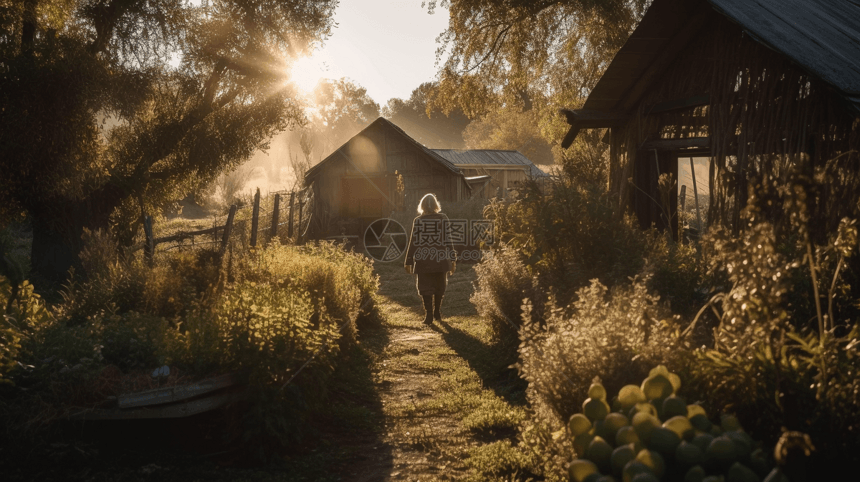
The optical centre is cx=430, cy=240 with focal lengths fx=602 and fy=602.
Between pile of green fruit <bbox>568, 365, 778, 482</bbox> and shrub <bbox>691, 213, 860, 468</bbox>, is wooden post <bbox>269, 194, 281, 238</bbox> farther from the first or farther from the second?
pile of green fruit <bbox>568, 365, 778, 482</bbox>

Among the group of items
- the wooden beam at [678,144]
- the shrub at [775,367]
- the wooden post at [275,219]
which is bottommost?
the shrub at [775,367]

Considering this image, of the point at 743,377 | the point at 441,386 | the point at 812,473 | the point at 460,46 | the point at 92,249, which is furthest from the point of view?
the point at 460,46

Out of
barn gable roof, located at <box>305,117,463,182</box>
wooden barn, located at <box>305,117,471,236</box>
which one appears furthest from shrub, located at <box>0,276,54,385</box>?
wooden barn, located at <box>305,117,471,236</box>

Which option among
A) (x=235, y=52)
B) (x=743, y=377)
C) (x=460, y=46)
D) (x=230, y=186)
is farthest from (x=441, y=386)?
(x=230, y=186)

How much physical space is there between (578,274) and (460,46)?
447 inches

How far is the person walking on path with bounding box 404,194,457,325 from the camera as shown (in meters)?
10.1

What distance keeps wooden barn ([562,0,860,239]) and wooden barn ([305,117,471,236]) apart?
16.0 m

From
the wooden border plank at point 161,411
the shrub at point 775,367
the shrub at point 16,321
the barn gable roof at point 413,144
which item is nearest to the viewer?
the shrub at point 775,367

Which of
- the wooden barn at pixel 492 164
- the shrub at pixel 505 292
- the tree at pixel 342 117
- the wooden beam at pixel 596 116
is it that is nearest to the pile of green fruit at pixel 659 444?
the shrub at pixel 505 292

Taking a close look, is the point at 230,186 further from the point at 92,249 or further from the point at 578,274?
the point at 578,274

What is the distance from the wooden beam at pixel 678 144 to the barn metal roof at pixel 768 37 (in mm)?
682

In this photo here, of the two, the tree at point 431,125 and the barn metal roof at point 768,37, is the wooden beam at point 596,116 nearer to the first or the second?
the barn metal roof at point 768,37

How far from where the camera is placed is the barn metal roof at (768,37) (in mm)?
5059

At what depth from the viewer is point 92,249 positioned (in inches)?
340
